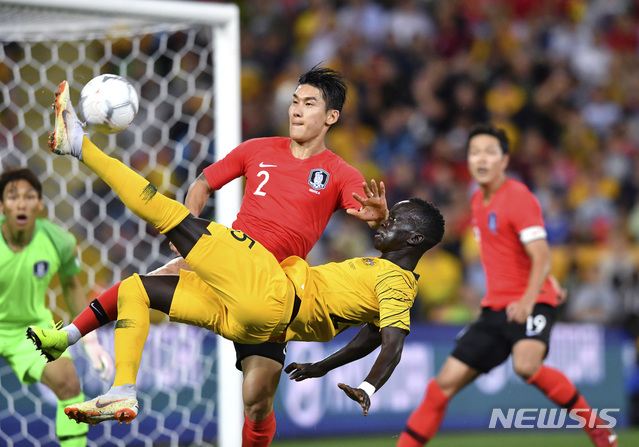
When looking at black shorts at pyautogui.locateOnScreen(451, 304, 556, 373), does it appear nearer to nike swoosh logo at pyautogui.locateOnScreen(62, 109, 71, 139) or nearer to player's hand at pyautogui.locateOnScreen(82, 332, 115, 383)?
player's hand at pyautogui.locateOnScreen(82, 332, 115, 383)

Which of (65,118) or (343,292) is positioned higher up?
(65,118)

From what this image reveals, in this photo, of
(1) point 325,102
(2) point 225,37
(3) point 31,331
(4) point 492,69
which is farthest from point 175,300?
(4) point 492,69

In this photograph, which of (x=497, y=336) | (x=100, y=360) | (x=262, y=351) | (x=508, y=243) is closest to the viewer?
(x=262, y=351)

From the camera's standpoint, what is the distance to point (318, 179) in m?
4.63

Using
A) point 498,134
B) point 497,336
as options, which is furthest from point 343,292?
point 498,134

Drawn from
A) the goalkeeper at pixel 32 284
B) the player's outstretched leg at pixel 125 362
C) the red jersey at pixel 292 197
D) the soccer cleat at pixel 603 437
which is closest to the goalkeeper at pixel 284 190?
the red jersey at pixel 292 197

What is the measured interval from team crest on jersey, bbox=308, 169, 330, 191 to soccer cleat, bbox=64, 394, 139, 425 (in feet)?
4.98

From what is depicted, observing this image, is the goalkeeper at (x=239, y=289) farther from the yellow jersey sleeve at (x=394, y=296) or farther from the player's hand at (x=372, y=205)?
the player's hand at (x=372, y=205)

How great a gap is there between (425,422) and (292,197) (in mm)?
2009

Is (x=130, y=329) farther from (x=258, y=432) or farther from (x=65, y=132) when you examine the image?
(x=258, y=432)

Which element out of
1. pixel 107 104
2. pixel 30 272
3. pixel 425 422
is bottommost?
pixel 425 422

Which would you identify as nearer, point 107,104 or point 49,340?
point 49,340

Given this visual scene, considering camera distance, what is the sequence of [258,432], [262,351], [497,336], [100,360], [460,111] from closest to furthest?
[262,351] < [258,432] < [100,360] < [497,336] < [460,111]

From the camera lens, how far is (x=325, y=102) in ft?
15.5
